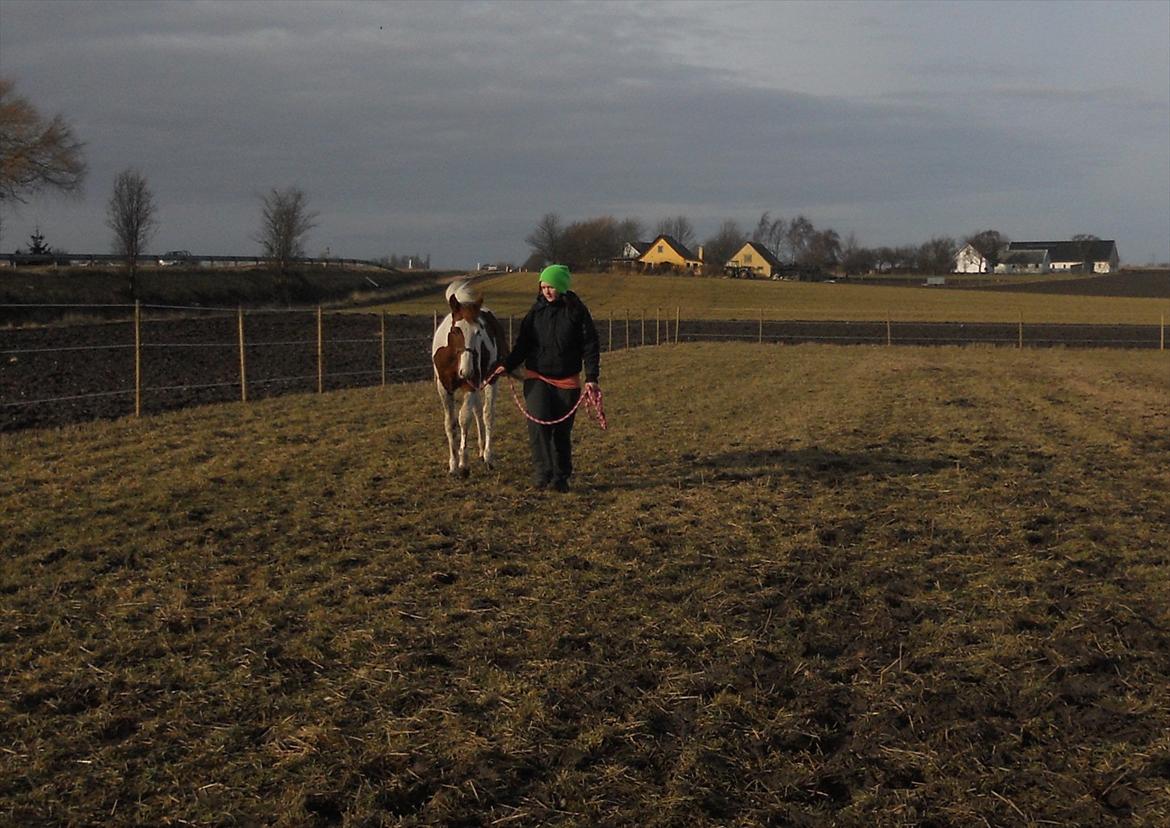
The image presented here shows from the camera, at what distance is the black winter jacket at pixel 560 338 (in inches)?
331

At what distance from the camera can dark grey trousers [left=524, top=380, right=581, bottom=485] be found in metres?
8.41

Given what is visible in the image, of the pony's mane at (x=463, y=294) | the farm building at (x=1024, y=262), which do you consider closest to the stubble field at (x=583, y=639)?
the pony's mane at (x=463, y=294)

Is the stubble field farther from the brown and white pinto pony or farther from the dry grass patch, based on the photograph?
the dry grass patch

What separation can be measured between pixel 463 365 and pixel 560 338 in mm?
907

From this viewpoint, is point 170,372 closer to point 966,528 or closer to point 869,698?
point 966,528

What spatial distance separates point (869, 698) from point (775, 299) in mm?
61389

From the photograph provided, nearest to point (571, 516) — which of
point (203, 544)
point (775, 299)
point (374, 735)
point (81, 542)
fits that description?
point (203, 544)

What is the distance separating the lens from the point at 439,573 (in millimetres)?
6043

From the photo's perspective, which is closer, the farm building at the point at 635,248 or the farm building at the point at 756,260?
the farm building at the point at 756,260

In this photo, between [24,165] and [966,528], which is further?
[24,165]

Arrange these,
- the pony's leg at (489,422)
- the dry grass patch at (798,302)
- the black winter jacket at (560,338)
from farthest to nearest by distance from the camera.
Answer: the dry grass patch at (798,302) < the pony's leg at (489,422) < the black winter jacket at (560,338)

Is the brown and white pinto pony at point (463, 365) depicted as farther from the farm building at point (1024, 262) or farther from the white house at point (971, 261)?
the farm building at point (1024, 262)

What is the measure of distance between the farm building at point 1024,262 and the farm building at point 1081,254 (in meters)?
2.23

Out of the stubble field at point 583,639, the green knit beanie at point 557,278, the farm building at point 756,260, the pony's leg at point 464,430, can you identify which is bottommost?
the stubble field at point 583,639
